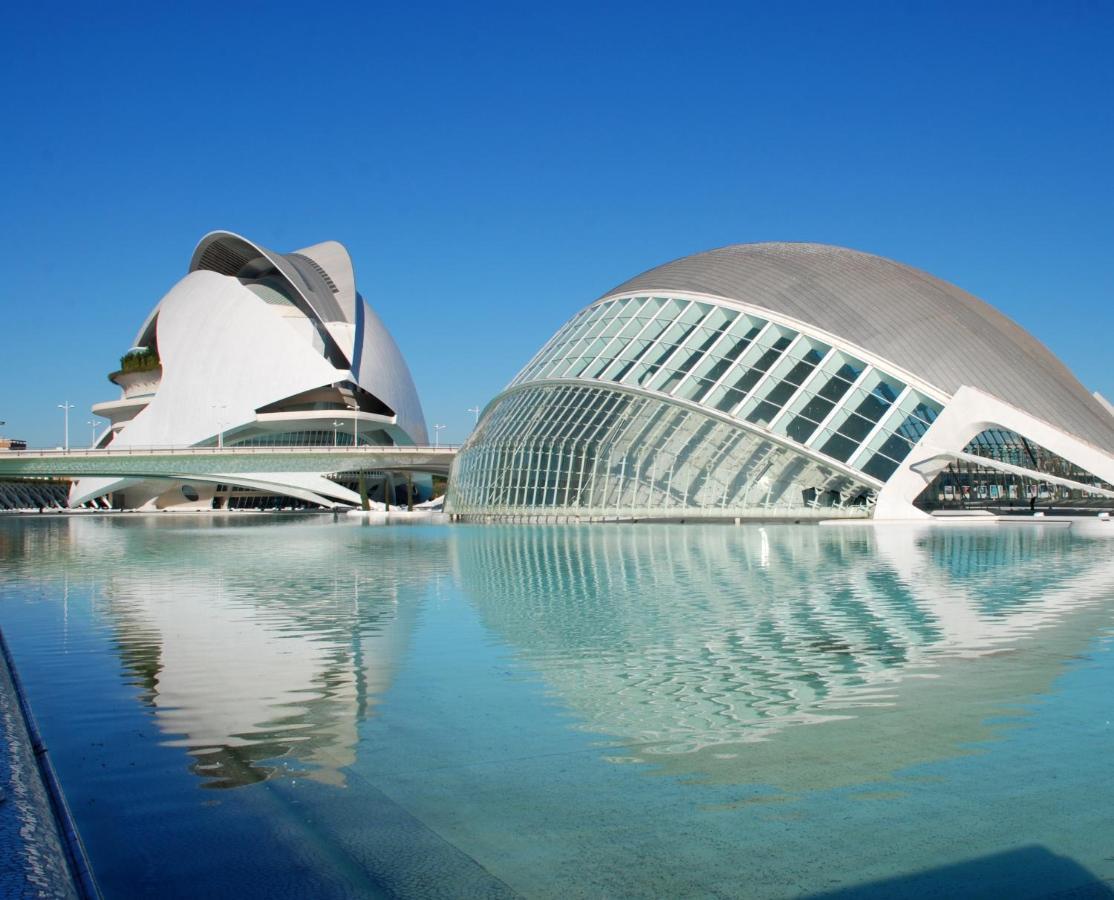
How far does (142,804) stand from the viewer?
5246 mm

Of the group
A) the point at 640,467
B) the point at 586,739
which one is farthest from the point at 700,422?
the point at 586,739

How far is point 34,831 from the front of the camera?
399 cm

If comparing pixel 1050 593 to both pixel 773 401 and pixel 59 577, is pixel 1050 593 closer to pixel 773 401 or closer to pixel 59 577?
pixel 59 577

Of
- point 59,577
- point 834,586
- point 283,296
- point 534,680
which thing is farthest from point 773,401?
point 283,296

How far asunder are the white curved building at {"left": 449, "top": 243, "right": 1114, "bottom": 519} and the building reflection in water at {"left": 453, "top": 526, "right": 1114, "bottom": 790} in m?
13.2

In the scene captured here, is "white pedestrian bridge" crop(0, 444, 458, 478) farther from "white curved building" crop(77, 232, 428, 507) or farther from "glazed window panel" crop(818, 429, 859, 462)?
"glazed window panel" crop(818, 429, 859, 462)

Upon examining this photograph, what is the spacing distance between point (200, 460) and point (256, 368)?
11.7 m

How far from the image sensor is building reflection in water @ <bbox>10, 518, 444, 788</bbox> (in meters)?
6.46

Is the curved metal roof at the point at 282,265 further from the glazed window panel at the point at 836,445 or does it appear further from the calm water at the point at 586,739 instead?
the calm water at the point at 586,739

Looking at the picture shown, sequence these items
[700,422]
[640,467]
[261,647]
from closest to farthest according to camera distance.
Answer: [261,647] < [700,422] < [640,467]

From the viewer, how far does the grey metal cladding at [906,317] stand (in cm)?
3488

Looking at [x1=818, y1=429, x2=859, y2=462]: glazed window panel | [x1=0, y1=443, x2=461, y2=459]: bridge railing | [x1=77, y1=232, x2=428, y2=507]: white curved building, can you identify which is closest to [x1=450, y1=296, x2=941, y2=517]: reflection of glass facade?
[x1=818, y1=429, x2=859, y2=462]: glazed window panel

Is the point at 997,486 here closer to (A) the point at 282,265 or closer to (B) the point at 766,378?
(B) the point at 766,378

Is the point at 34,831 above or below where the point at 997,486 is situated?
below
